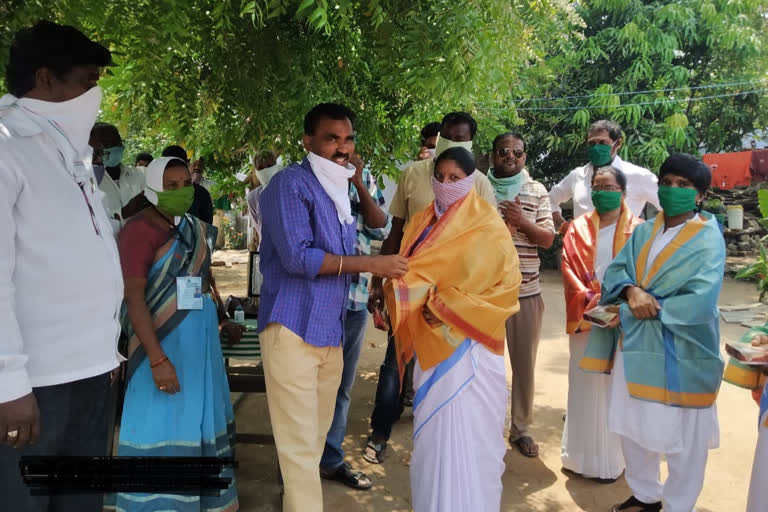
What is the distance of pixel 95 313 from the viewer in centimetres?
201

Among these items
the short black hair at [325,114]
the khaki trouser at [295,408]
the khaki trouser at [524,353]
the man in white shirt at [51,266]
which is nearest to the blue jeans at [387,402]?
the khaki trouser at [524,353]

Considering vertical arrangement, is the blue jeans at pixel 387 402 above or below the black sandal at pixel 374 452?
above

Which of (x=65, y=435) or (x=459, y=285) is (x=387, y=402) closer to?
(x=459, y=285)

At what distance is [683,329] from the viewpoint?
325 centimetres

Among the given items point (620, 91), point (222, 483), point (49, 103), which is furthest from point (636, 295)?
point (620, 91)

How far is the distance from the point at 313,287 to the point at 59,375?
132 cm

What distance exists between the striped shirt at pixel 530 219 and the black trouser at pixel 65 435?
315 cm

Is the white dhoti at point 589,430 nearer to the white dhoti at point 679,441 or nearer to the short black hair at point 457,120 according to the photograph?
the white dhoti at point 679,441

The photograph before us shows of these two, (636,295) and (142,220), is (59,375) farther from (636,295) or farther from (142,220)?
(636,295)

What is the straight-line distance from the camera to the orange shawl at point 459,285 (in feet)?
9.92

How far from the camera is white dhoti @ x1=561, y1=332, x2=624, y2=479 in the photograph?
4.11m

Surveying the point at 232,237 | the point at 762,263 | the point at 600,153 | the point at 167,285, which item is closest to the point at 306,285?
the point at 167,285

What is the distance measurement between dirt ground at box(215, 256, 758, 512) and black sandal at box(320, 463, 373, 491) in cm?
4

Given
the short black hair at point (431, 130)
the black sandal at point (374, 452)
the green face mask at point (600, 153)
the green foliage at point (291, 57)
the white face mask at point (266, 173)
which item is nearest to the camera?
the green foliage at point (291, 57)
